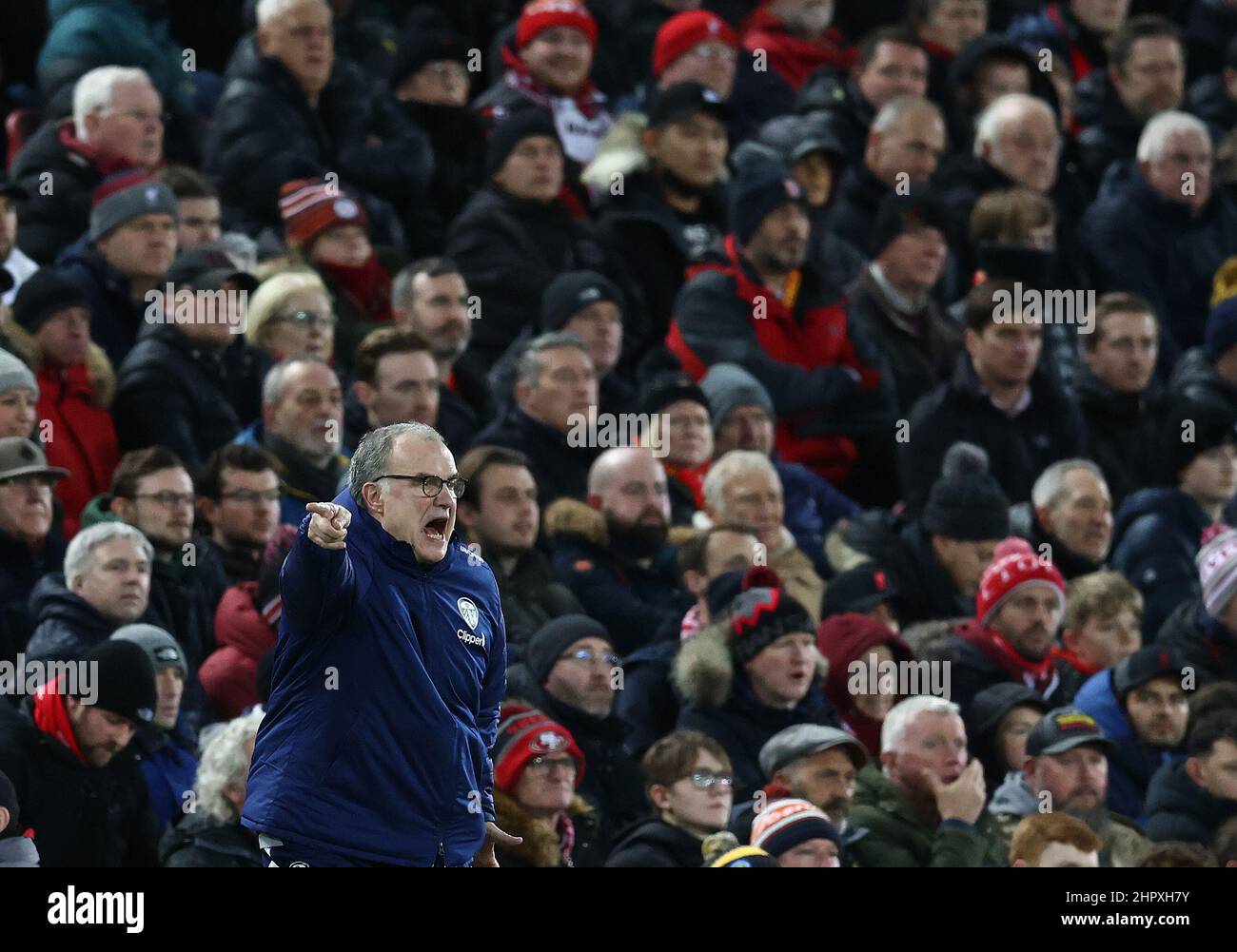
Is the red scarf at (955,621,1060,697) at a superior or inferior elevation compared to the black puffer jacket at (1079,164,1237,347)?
inferior

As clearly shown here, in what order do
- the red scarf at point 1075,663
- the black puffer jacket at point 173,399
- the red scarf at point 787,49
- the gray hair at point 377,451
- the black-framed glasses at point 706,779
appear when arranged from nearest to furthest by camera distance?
the gray hair at point 377,451, the black-framed glasses at point 706,779, the black puffer jacket at point 173,399, the red scarf at point 1075,663, the red scarf at point 787,49

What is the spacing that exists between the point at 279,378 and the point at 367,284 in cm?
165

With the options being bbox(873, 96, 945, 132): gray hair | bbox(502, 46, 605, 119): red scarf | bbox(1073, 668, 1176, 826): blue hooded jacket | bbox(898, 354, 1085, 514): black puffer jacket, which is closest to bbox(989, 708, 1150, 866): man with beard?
bbox(1073, 668, 1176, 826): blue hooded jacket

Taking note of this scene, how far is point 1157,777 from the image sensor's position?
35.5 ft

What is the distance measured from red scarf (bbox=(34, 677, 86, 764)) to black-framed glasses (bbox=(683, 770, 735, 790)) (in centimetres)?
200

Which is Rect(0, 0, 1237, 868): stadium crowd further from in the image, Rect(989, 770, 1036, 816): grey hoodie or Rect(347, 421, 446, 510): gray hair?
Rect(347, 421, 446, 510): gray hair

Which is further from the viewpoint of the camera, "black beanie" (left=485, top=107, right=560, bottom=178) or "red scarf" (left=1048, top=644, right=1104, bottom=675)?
"black beanie" (left=485, top=107, right=560, bottom=178)

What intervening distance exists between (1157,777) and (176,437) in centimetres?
384

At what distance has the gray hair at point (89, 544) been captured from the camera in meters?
9.91

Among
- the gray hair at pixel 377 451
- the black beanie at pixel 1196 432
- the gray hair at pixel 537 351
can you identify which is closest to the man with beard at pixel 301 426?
the gray hair at pixel 537 351

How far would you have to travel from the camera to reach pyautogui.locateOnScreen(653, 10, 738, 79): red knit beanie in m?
14.6

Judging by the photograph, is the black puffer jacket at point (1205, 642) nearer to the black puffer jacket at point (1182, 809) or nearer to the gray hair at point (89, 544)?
the black puffer jacket at point (1182, 809)

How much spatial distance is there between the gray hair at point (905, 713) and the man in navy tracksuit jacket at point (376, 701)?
10.7 feet
